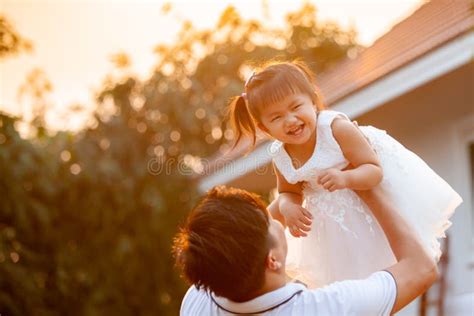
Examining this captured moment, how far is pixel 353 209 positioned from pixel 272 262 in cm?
69

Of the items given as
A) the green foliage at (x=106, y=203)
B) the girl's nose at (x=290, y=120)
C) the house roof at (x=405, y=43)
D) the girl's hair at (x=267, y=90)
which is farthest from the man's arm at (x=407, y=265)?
the green foliage at (x=106, y=203)

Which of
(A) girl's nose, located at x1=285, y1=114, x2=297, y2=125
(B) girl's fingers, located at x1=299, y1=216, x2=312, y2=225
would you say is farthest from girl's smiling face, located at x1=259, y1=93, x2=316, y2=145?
(B) girl's fingers, located at x1=299, y1=216, x2=312, y2=225

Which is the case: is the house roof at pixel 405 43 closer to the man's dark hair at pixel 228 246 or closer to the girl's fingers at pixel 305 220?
the girl's fingers at pixel 305 220

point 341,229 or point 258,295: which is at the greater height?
point 341,229

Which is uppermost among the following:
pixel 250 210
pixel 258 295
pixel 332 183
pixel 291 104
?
pixel 291 104

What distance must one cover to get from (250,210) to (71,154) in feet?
45.4

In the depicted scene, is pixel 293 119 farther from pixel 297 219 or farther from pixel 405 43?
pixel 405 43

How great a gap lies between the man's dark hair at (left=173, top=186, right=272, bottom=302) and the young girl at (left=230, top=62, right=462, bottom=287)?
503 mm

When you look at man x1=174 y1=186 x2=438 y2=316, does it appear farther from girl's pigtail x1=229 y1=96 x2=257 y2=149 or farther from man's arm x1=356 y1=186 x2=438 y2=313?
girl's pigtail x1=229 y1=96 x2=257 y2=149

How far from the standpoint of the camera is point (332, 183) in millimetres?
3066

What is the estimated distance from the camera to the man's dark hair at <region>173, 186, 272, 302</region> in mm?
2629

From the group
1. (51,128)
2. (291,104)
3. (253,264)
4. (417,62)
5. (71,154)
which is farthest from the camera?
(51,128)

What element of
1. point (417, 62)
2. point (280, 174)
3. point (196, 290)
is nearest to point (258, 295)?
point (196, 290)

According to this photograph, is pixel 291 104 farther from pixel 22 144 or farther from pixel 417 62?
pixel 22 144
